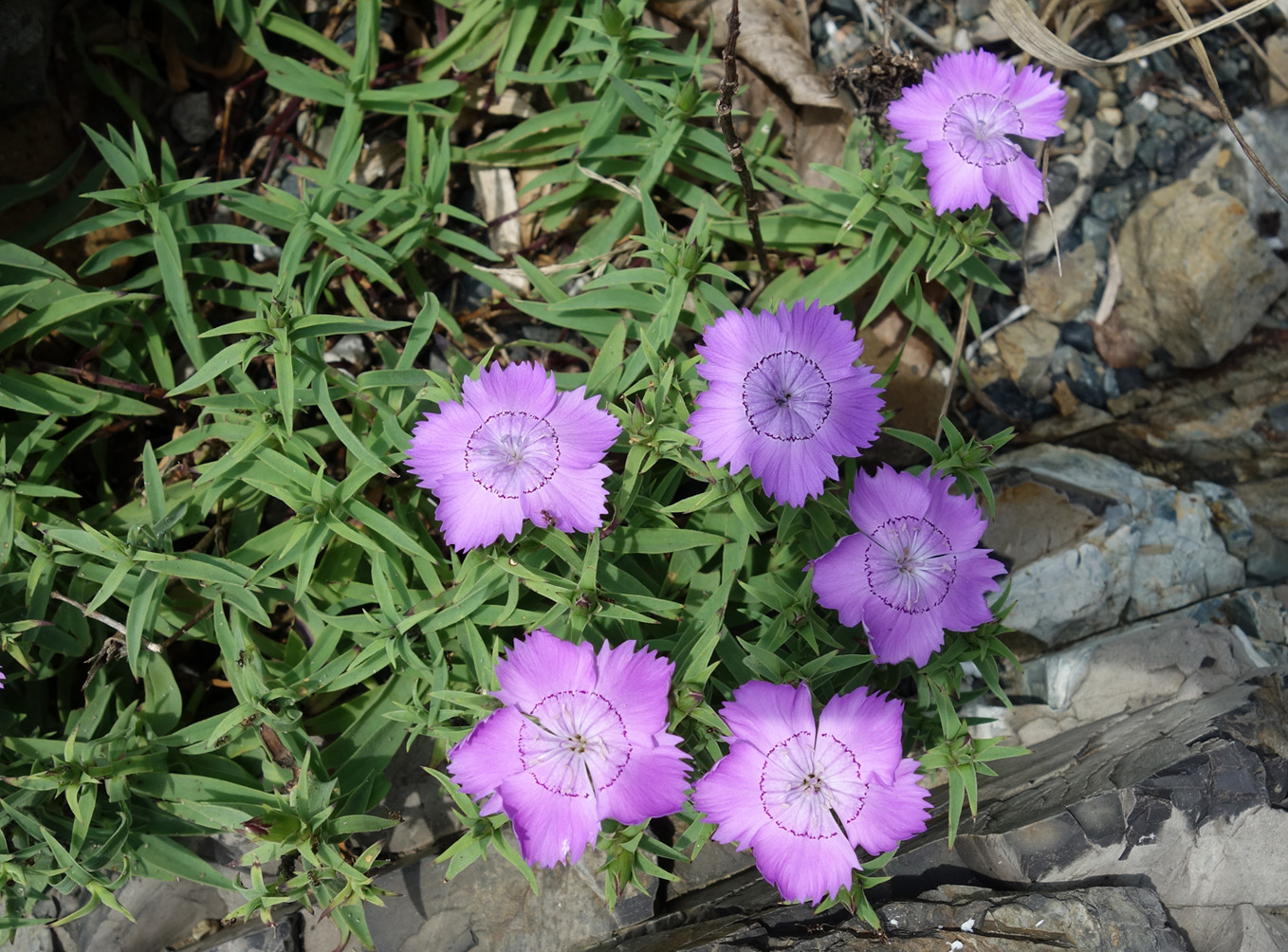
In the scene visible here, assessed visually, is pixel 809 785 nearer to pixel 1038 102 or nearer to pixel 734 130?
pixel 734 130

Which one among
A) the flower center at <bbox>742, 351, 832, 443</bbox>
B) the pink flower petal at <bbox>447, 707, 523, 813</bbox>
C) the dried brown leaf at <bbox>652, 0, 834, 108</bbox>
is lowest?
the pink flower petal at <bbox>447, 707, 523, 813</bbox>

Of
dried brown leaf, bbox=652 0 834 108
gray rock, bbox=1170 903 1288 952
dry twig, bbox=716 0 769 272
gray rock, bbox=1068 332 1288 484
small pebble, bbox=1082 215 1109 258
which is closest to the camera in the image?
dry twig, bbox=716 0 769 272

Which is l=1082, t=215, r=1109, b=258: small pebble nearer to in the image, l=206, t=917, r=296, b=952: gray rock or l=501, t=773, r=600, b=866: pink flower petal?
l=501, t=773, r=600, b=866: pink flower petal

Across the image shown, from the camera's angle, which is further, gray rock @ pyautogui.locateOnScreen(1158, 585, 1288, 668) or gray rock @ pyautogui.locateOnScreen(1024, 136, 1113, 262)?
gray rock @ pyautogui.locateOnScreen(1024, 136, 1113, 262)

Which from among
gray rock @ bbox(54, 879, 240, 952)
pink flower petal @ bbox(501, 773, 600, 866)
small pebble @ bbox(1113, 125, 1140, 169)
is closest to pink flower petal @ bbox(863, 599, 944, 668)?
pink flower petal @ bbox(501, 773, 600, 866)

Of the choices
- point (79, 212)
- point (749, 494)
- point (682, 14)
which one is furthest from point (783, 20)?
point (79, 212)

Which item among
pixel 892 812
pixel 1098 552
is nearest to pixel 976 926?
pixel 892 812

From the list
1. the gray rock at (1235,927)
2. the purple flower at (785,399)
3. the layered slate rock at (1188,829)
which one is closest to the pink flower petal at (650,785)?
the purple flower at (785,399)
